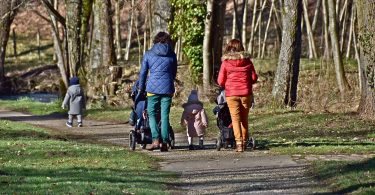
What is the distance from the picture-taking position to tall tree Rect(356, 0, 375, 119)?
75.9ft

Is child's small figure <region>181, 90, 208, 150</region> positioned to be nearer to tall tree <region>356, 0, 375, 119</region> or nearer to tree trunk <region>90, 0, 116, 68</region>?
tall tree <region>356, 0, 375, 119</region>

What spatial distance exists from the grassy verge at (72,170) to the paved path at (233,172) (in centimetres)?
38

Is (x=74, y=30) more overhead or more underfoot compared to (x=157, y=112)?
more overhead

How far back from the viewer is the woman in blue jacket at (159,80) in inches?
704

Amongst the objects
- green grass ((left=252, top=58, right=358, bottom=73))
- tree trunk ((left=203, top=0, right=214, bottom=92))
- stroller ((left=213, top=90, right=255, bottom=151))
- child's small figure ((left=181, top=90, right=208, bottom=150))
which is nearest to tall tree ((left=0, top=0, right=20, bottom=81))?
green grass ((left=252, top=58, right=358, bottom=73))

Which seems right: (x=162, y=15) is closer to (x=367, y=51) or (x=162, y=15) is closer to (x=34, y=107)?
(x=34, y=107)

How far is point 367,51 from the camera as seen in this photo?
23.4 metres

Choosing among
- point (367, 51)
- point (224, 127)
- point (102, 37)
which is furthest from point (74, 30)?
point (224, 127)

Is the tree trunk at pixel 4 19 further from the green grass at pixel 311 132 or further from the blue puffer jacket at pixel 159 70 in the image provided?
the blue puffer jacket at pixel 159 70

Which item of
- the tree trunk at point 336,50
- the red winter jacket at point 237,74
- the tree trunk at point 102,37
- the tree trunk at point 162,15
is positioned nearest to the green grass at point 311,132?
the red winter jacket at point 237,74

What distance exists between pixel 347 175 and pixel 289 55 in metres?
14.3

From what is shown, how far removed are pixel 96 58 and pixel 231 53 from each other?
19261 millimetres

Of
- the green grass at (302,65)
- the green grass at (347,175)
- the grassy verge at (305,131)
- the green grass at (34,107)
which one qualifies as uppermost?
the green grass at (302,65)

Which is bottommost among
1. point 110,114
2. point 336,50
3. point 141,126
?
point 110,114
